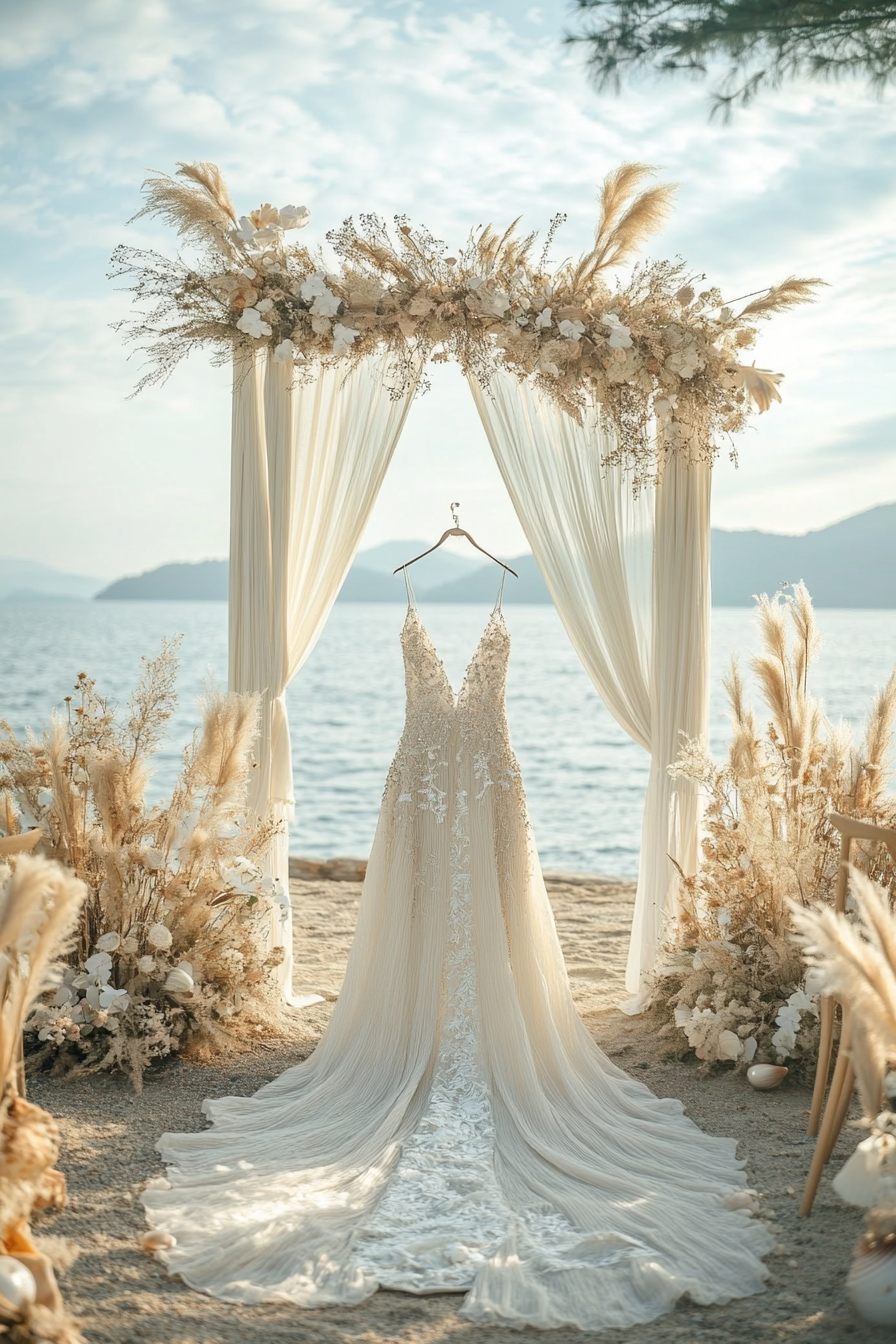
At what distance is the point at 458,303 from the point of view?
3551 millimetres

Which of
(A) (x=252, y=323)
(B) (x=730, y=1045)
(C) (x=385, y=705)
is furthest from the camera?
(C) (x=385, y=705)

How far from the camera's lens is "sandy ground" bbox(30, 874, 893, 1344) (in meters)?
1.92

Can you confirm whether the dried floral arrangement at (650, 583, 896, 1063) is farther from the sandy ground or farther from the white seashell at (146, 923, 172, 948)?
the white seashell at (146, 923, 172, 948)

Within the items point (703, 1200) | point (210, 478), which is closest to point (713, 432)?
point (703, 1200)

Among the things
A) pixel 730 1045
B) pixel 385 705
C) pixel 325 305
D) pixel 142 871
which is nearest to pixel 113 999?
pixel 142 871

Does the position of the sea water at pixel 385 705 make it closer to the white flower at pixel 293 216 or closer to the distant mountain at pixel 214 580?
the distant mountain at pixel 214 580

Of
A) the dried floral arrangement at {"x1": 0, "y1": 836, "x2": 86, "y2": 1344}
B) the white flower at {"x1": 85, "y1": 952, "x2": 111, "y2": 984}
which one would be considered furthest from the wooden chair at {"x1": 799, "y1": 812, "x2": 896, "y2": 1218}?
the white flower at {"x1": 85, "y1": 952, "x2": 111, "y2": 984}

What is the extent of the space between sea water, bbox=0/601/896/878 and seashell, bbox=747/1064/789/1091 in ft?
4.77

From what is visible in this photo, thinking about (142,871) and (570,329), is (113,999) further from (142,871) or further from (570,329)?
(570,329)

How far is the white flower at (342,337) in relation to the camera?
3.50 meters

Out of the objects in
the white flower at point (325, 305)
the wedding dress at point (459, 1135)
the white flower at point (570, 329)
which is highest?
the white flower at point (325, 305)

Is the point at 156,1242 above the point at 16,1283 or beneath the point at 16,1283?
beneath

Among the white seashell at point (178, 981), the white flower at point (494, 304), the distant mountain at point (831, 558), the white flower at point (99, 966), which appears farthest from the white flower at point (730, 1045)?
the distant mountain at point (831, 558)

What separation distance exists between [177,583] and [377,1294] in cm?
2461
